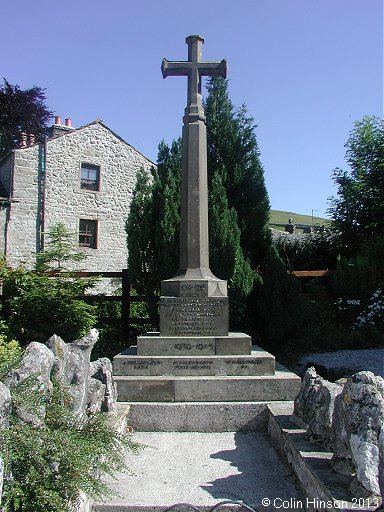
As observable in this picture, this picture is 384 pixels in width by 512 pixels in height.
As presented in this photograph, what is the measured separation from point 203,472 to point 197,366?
6.93ft

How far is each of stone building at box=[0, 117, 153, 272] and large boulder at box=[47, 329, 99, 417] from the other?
1487cm

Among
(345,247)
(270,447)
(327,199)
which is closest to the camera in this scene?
(270,447)

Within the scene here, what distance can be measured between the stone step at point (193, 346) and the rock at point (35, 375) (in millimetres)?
3152

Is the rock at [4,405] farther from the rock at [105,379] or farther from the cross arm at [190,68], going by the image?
the cross arm at [190,68]

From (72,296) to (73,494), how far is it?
6753mm

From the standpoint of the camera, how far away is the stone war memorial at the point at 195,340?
5.89m

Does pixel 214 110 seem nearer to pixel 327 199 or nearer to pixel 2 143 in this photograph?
pixel 327 199

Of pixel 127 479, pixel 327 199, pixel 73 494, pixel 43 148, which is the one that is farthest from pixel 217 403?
pixel 43 148

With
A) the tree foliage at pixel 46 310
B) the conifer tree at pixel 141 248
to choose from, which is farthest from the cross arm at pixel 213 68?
the tree foliage at pixel 46 310

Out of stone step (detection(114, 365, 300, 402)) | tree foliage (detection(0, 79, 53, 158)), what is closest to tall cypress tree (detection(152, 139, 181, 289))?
stone step (detection(114, 365, 300, 402))

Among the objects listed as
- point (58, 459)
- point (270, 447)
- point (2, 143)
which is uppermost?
point (2, 143)

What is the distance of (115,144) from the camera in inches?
843

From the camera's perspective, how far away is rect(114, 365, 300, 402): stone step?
587cm

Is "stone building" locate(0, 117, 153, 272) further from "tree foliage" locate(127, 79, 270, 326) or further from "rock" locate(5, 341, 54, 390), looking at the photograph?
"rock" locate(5, 341, 54, 390)
